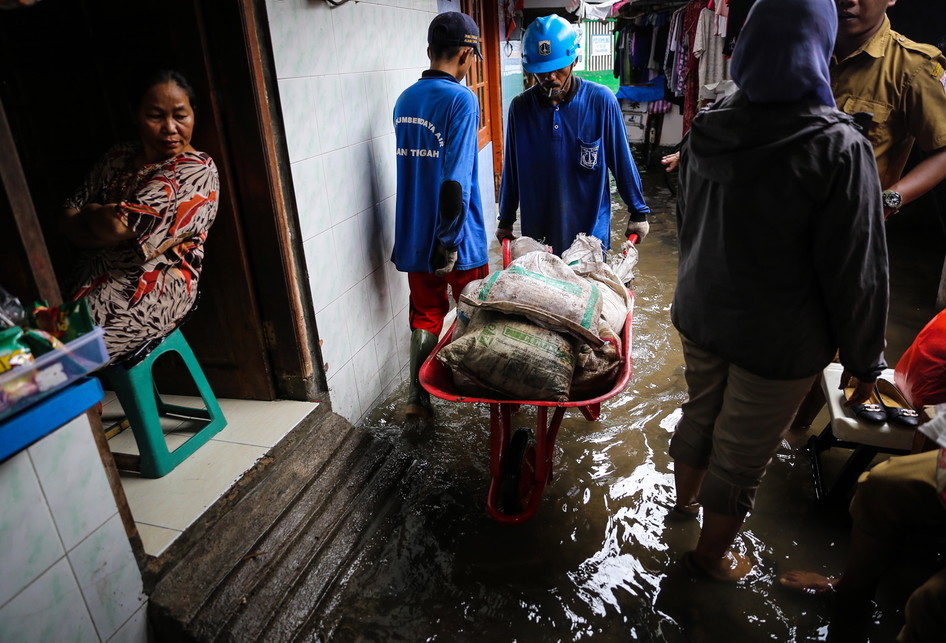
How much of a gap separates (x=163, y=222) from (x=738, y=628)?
2576 millimetres

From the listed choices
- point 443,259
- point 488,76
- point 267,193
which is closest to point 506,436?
point 443,259

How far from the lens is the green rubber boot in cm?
318

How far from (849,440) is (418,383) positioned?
208 centimetres

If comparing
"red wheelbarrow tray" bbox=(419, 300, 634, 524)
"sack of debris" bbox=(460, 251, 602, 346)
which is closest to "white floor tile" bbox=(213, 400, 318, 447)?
"red wheelbarrow tray" bbox=(419, 300, 634, 524)

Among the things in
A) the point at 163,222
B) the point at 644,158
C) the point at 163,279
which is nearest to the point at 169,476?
the point at 163,279

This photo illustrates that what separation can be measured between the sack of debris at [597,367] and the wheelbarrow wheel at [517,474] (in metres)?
0.42

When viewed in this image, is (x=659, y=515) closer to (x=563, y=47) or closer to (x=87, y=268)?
(x=563, y=47)

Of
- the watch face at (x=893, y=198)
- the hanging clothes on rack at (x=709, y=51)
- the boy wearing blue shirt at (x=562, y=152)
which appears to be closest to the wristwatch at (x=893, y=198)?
the watch face at (x=893, y=198)

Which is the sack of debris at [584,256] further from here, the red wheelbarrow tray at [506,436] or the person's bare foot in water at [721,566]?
the person's bare foot in water at [721,566]

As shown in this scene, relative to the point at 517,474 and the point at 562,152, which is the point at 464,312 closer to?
the point at 517,474

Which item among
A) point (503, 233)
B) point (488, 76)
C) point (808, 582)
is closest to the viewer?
point (808, 582)

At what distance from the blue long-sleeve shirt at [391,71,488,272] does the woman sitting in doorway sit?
1.07 m

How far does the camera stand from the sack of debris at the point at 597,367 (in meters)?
2.15

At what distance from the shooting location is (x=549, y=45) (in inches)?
112
